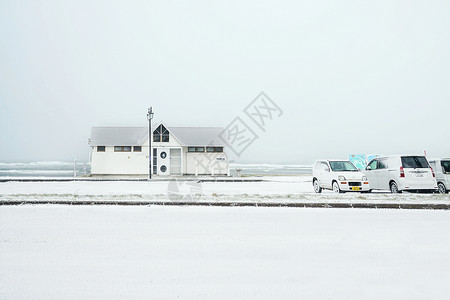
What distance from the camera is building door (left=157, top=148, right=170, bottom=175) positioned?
33.6 meters

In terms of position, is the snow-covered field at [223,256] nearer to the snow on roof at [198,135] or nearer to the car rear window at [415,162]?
the car rear window at [415,162]

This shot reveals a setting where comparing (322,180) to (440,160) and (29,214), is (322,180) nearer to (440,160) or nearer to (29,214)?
(440,160)

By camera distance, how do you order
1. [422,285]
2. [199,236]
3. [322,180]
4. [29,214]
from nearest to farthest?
1. [422,285]
2. [199,236]
3. [29,214]
4. [322,180]

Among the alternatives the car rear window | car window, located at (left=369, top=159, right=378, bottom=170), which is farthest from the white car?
the car rear window

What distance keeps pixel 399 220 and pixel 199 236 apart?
19.0 ft

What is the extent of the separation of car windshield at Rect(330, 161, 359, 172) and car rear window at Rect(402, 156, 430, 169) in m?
2.31

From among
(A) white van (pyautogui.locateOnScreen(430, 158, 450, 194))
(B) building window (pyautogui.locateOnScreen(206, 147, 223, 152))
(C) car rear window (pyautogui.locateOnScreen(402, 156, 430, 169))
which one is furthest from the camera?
(B) building window (pyautogui.locateOnScreen(206, 147, 223, 152))

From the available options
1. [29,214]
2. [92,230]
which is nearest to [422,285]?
[92,230]

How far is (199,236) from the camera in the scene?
6.95 m

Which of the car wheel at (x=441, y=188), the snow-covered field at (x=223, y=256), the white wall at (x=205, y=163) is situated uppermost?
the white wall at (x=205, y=163)

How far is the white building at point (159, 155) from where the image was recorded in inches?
1329

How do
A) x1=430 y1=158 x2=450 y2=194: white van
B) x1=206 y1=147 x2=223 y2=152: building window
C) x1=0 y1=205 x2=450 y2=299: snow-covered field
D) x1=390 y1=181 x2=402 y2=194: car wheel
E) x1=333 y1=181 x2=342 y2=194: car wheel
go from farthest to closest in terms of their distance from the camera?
x1=206 y1=147 x2=223 y2=152: building window → x1=333 y1=181 x2=342 y2=194: car wheel → x1=430 y1=158 x2=450 y2=194: white van → x1=390 y1=181 x2=402 y2=194: car wheel → x1=0 y1=205 x2=450 y2=299: snow-covered field

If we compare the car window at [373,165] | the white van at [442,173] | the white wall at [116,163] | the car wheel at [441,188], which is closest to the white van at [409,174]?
the car window at [373,165]

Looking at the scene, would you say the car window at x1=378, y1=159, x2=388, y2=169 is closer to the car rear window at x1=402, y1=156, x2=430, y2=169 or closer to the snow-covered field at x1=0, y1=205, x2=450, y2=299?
the car rear window at x1=402, y1=156, x2=430, y2=169
